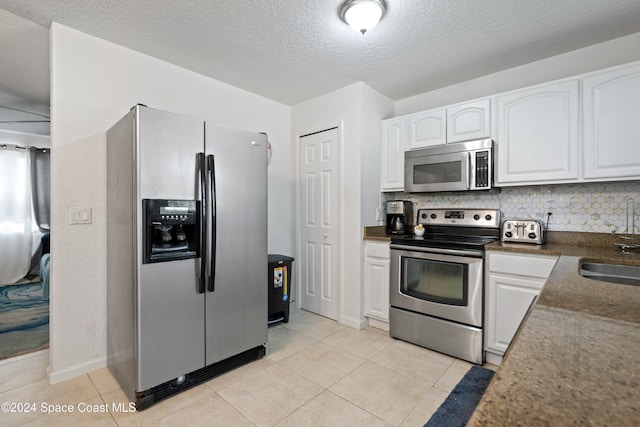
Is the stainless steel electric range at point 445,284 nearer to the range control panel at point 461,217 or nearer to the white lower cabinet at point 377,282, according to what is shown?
the range control panel at point 461,217

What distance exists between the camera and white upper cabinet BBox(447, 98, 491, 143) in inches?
99.2

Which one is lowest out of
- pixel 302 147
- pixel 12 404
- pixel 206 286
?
pixel 12 404

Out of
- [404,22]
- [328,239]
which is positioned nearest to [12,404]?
[328,239]

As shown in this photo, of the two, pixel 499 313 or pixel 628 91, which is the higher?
pixel 628 91

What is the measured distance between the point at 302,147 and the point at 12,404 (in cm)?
306

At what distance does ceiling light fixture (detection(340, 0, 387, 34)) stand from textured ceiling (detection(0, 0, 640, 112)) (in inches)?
2.3

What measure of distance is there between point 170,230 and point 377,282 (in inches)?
75.3

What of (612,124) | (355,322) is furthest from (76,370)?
(612,124)

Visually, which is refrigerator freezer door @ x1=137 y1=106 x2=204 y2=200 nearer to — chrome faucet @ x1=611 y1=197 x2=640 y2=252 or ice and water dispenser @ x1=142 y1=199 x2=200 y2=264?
ice and water dispenser @ x1=142 y1=199 x2=200 y2=264

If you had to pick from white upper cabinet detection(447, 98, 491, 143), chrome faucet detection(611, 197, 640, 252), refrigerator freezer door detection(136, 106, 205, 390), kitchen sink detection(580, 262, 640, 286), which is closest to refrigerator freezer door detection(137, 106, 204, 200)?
refrigerator freezer door detection(136, 106, 205, 390)

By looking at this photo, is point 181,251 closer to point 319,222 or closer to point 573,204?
point 319,222

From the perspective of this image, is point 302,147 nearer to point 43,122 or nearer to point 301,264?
point 301,264

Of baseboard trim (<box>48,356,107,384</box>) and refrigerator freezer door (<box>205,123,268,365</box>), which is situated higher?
refrigerator freezer door (<box>205,123,268,365</box>)

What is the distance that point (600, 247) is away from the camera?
219cm
